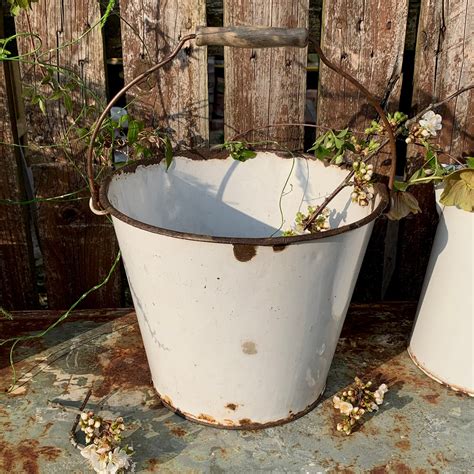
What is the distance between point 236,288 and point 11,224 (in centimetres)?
97

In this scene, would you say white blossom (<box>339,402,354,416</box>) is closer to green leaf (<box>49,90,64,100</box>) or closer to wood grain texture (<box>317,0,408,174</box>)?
wood grain texture (<box>317,0,408,174</box>)

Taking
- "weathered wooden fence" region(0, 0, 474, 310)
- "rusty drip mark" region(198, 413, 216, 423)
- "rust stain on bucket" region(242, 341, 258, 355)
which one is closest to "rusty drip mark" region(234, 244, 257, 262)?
"rust stain on bucket" region(242, 341, 258, 355)

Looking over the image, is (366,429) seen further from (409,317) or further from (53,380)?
(53,380)

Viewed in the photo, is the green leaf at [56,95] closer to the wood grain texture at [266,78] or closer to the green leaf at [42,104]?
the green leaf at [42,104]

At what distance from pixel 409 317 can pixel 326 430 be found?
1.92 ft

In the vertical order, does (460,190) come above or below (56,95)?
below

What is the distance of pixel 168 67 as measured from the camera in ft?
5.79

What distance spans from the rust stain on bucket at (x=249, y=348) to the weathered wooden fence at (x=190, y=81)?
2.42 ft

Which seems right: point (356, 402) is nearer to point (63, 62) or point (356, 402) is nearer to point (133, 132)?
point (133, 132)

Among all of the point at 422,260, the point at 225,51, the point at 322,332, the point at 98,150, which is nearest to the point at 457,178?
the point at 322,332

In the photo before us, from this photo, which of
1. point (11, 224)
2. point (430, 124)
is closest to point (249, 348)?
point (430, 124)

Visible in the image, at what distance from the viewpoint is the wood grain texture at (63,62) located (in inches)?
66.8

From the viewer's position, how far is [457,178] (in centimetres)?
146

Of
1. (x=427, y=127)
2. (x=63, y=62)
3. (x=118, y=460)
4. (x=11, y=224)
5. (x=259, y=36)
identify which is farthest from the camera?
(x=11, y=224)
